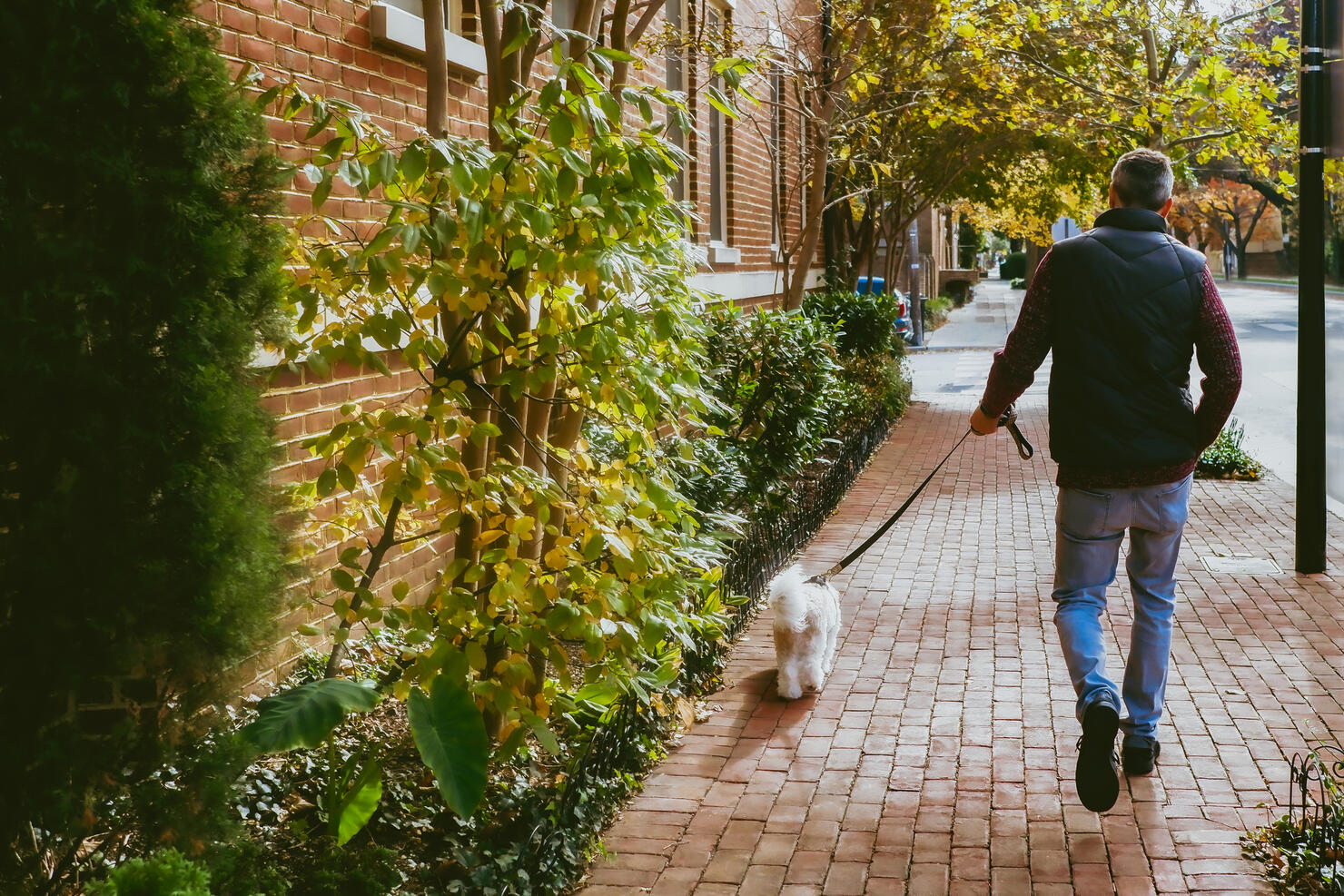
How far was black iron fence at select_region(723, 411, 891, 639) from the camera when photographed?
6.75 metres

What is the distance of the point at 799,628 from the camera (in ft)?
17.6

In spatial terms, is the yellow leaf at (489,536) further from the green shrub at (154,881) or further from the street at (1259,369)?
the street at (1259,369)

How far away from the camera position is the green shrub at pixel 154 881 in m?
2.50

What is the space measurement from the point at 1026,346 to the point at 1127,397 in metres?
0.38

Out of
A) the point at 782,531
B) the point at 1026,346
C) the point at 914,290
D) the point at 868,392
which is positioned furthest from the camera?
the point at 914,290

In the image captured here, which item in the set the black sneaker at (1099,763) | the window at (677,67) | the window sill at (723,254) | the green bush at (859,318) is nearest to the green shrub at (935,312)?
the green bush at (859,318)

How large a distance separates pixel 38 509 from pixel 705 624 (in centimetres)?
225

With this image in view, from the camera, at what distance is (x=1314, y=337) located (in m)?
7.57

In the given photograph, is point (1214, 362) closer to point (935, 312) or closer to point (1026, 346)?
point (1026, 346)

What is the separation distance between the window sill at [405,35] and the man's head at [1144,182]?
2.66 metres

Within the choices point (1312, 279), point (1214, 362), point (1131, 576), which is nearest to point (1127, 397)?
point (1214, 362)

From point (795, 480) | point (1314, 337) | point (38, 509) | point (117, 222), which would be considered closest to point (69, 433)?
point (38, 509)

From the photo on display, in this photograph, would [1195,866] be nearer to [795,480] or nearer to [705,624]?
[705,624]

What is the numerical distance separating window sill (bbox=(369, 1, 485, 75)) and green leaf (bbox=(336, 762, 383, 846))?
10.2ft
